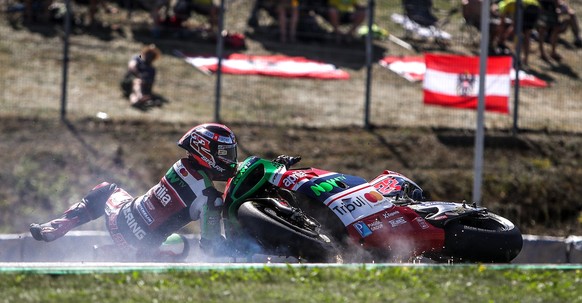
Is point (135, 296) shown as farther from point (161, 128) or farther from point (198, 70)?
point (198, 70)

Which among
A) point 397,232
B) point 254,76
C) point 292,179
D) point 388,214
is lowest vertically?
point 397,232

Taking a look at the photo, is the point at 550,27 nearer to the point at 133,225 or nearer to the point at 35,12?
the point at 35,12

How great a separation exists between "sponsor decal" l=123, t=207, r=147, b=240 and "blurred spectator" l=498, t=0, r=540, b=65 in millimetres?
10279

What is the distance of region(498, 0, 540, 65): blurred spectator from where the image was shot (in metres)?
18.6

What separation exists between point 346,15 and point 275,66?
1.83m


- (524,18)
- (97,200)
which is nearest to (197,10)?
(524,18)

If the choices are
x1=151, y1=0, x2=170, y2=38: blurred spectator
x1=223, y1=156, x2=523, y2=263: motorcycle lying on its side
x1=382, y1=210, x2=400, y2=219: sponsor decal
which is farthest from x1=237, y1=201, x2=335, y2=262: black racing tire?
x1=151, y1=0, x2=170, y2=38: blurred spectator

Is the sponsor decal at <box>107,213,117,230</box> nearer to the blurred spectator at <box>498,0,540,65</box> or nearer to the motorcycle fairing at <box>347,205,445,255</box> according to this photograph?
the motorcycle fairing at <box>347,205,445,255</box>

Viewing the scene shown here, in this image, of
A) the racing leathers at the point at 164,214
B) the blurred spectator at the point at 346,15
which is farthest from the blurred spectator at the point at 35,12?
the racing leathers at the point at 164,214

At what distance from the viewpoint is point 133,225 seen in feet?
31.6

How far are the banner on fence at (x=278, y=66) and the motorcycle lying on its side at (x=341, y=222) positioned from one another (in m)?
9.47

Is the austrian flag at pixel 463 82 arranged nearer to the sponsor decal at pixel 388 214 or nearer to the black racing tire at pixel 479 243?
the black racing tire at pixel 479 243

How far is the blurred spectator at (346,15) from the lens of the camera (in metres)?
19.0

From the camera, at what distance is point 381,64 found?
19.3m
